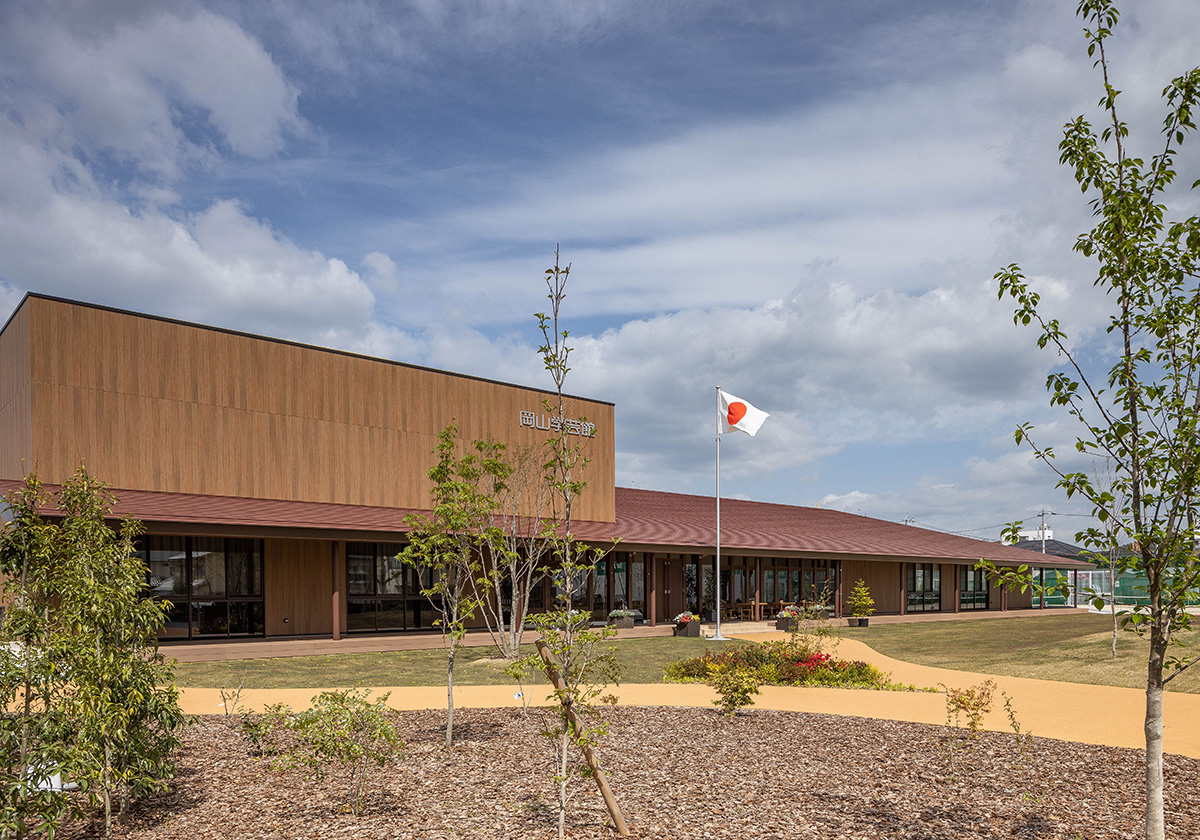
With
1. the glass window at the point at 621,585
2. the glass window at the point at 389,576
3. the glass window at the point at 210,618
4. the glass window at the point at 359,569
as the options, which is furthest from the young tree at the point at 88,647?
the glass window at the point at 621,585

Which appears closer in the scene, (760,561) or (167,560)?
(167,560)

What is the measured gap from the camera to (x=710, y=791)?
27.2ft

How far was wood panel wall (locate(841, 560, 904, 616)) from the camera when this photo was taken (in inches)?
1635

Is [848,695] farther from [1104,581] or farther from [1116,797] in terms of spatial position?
[1104,581]

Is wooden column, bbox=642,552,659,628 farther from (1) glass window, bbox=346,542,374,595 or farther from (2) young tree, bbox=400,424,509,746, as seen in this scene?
(2) young tree, bbox=400,424,509,746

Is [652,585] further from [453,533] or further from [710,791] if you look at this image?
[710,791]

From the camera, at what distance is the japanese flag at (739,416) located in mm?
28547

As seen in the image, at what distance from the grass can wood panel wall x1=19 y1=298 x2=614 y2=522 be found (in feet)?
17.8

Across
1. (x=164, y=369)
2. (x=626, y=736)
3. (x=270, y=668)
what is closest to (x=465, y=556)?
(x=626, y=736)

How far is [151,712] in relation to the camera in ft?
24.9

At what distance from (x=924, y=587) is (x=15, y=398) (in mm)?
40903

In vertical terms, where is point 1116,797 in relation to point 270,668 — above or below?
above

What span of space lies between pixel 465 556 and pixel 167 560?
1476 cm

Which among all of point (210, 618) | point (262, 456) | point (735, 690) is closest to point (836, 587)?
point (262, 456)
